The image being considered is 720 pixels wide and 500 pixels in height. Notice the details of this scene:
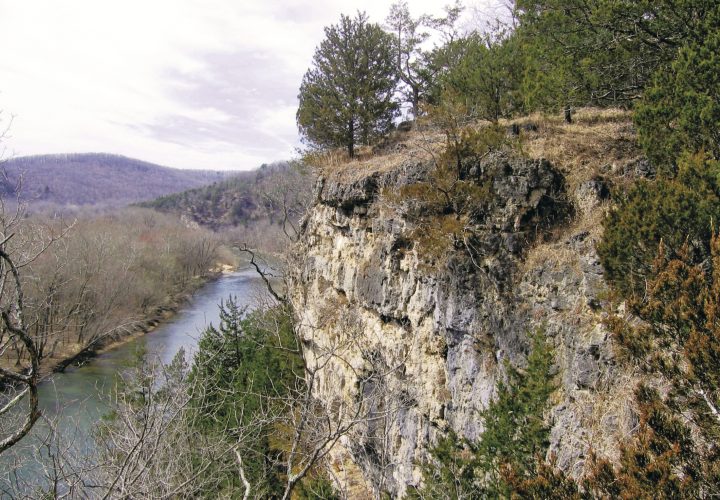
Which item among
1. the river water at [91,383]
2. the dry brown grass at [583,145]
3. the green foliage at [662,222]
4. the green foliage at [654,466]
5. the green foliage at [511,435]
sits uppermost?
the dry brown grass at [583,145]

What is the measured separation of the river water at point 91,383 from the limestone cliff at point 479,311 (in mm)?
6434

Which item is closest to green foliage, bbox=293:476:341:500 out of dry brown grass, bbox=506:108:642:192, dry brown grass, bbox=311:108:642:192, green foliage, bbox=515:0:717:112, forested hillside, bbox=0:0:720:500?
forested hillside, bbox=0:0:720:500

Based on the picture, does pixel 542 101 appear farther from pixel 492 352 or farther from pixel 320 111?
pixel 320 111

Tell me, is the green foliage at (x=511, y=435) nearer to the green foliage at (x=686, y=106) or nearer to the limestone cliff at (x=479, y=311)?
the limestone cliff at (x=479, y=311)

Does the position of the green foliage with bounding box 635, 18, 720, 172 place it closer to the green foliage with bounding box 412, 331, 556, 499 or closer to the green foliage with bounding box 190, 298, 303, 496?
the green foliage with bounding box 412, 331, 556, 499

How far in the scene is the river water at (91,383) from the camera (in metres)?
13.3

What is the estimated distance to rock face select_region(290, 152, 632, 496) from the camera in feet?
24.7

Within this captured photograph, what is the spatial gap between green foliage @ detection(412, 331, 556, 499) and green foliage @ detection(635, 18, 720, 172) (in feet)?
12.3

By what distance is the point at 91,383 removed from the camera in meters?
24.8

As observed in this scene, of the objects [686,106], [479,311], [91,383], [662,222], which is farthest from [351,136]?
[91,383]

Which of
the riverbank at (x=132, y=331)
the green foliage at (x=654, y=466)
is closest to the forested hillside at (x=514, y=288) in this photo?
the green foliage at (x=654, y=466)

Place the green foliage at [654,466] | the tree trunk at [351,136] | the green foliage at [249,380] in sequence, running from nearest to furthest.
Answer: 1. the green foliage at [654,466]
2. the green foliage at [249,380]
3. the tree trunk at [351,136]

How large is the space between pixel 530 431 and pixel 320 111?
12.9 metres

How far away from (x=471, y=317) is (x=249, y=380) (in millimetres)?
8485
